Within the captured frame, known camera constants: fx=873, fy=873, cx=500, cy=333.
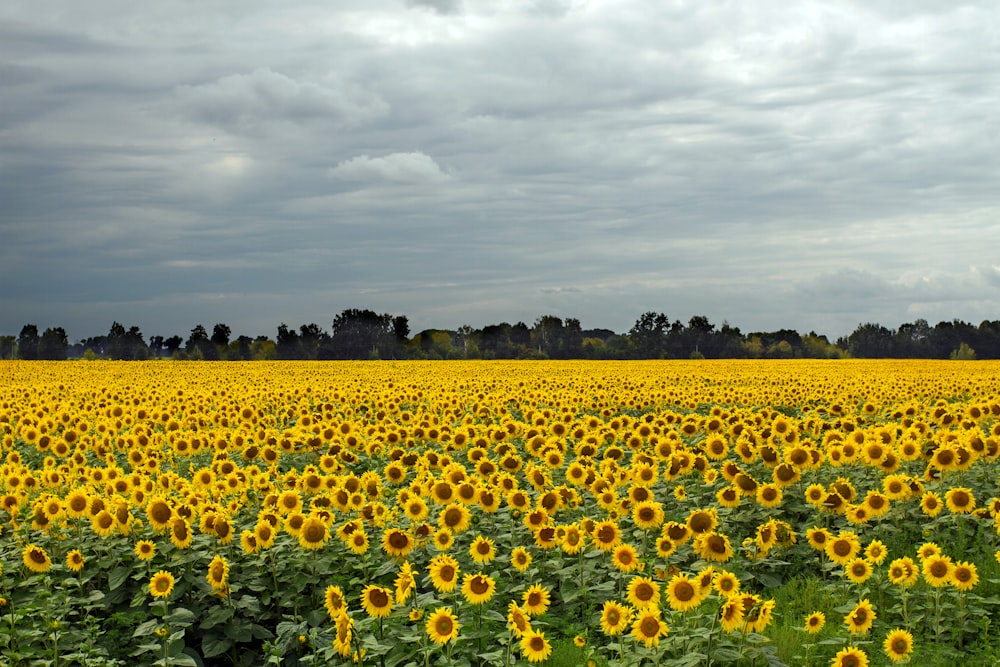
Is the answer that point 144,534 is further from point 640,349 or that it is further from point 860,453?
point 640,349

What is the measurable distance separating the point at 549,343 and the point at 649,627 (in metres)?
101

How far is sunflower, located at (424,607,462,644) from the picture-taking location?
23.4ft

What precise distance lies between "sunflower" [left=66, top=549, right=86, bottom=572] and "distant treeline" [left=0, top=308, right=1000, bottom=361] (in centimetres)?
8774

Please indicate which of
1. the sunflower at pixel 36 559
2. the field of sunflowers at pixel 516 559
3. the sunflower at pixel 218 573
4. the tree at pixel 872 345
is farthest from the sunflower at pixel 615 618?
the tree at pixel 872 345

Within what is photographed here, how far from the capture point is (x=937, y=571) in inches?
339

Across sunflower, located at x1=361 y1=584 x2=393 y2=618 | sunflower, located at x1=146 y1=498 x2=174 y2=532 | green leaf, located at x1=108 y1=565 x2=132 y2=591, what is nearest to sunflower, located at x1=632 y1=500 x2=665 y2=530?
sunflower, located at x1=361 y1=584 x2=393 y2=618

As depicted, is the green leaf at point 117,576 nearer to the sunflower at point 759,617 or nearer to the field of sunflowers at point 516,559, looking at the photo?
the field of sunflowers at point 516,559

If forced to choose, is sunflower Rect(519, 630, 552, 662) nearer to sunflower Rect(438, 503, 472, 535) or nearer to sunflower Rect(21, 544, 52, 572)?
sunflower Rect(438, 503, 472, 535)

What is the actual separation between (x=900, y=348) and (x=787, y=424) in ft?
351

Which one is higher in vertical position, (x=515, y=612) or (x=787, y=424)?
(x=787, y=424)

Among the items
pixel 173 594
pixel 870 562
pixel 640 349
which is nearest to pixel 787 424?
pixel 870 562

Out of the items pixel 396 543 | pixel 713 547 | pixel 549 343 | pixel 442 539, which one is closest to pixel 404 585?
pixel 396 543

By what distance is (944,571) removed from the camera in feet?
28.3

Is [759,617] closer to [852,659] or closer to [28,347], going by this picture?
[852,659]
